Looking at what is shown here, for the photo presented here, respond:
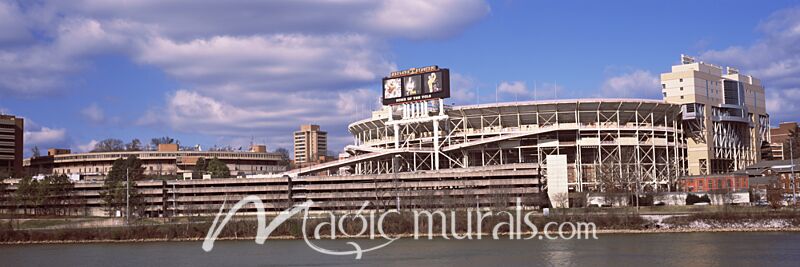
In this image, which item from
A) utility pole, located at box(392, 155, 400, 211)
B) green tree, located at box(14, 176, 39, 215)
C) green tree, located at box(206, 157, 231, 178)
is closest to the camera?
utility pole, located at box(392, 155, 400, 211)

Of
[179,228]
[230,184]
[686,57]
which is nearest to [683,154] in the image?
[686,57]

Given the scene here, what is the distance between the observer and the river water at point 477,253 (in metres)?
67.1

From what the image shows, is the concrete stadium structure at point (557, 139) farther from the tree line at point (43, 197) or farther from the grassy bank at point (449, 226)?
the tree line at point (43, 197)

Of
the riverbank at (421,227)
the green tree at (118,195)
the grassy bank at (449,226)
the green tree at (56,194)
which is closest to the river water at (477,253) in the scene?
the riverbank at (421,227)

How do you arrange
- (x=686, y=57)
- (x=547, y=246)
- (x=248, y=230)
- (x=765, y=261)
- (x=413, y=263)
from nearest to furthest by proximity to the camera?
(x=765, y=261)
(x=413, y=263)
(x=547, y=246)
(x=248, y=230)
(x=686, y=57)

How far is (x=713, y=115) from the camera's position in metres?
168

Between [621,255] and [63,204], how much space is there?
368 ft

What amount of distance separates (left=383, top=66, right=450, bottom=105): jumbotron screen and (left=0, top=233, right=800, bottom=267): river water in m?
52.6

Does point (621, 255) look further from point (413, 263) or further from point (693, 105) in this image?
point (693, 105)

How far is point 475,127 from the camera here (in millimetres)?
161875

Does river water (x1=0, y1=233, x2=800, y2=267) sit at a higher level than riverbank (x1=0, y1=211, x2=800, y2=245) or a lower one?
lower

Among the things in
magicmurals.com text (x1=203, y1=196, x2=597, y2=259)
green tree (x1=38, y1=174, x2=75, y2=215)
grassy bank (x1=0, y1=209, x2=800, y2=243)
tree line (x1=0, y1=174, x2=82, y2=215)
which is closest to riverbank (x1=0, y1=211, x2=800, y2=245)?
grassy bank (x1=0, y1=209, x2=800, y2=243)

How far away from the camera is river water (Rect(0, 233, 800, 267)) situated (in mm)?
67062

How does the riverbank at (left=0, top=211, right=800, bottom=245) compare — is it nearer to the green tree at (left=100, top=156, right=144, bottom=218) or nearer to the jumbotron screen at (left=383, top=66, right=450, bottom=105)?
the green tree at (left=100, top=156, right=144, bottom=218)
